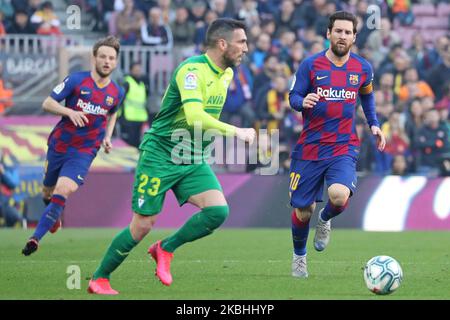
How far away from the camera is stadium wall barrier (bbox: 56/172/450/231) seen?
18734 millimetres

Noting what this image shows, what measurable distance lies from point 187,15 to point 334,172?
480 inches

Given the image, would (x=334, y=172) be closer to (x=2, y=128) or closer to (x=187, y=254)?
(x=187, y=254)

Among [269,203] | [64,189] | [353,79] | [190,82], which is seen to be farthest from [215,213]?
[269,203]

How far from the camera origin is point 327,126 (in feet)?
36.6

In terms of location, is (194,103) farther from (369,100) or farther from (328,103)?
(369,100)

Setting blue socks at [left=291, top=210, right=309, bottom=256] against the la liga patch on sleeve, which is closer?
the la liga patch on sleeve

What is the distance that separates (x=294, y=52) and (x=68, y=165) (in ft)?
30.4

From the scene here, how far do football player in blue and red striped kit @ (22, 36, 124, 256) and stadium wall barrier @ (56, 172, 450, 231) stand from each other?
4.85 meters

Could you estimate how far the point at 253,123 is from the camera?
2062cm

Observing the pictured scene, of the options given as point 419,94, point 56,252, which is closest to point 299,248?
point 56,252

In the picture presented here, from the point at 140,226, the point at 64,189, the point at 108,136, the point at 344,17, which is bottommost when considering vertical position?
the point at 140,226

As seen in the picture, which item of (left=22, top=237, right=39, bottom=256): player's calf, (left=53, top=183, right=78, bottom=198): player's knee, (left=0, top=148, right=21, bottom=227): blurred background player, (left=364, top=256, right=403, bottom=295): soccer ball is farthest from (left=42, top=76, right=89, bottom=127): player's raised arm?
(left=0, top=148, right=21, bottom=227): blurred background player

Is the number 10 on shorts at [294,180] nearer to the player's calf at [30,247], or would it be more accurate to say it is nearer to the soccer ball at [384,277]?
the soccer ball at [384,277]

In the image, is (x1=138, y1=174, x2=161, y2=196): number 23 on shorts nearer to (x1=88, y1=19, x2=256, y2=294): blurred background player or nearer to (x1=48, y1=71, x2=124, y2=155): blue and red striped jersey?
(x1=88, y1=19, x2=256, y2=294): blurred background player
